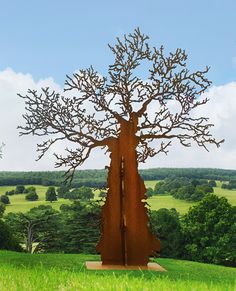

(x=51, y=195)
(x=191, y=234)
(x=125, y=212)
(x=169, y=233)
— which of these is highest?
(x=125, y=212)

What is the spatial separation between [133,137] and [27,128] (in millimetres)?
2693

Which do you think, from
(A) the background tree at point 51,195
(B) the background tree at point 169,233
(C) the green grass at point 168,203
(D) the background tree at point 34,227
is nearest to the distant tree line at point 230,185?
(C) the green grass at point 168,203

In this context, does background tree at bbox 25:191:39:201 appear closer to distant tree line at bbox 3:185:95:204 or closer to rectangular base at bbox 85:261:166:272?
distant tree line at bbox 3:185:95:204

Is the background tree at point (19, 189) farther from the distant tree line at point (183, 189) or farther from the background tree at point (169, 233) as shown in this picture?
the background tree at point (169, 233)

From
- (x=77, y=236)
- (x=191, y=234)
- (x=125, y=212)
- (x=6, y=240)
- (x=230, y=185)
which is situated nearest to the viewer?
(x=125, y=212)

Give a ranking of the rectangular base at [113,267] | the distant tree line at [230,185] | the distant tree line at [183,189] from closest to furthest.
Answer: the rectangular base at [113,267] → the distant tree line at [183,189] → the distant tree line at [230,185]

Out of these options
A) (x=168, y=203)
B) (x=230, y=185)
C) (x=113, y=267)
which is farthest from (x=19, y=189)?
(x=113, y=267)

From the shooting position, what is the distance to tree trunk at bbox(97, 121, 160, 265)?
11.1 m

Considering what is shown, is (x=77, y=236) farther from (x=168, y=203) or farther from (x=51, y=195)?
(x=51, y=195)

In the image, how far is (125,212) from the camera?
36.4 feet

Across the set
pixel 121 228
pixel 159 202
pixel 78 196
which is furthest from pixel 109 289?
pixel 159 202

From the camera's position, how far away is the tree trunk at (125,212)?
11094mm

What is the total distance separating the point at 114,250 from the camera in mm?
11203

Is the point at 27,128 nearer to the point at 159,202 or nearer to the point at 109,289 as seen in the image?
the point at 109,289
